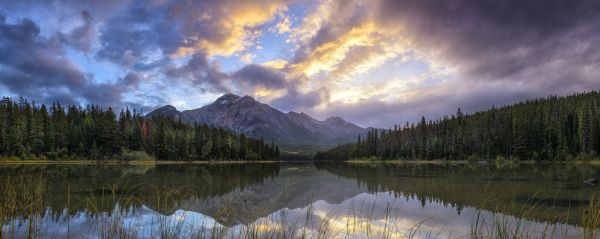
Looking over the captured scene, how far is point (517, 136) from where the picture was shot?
356 ft

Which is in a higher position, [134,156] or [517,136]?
[517,136]

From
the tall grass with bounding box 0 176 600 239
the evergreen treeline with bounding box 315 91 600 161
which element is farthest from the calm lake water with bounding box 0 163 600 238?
the evergreen treeline with bounding box 315 91 600 161

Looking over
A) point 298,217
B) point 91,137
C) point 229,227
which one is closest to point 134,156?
point 91,137

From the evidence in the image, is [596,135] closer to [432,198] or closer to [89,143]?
[432,198]

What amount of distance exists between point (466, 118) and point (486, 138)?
32.0 m

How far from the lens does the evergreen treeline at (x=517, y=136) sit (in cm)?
9638

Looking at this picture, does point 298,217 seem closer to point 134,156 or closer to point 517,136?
point 134,156


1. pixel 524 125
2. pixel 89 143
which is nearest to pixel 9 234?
pixel 89 143

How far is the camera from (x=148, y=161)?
362 ft

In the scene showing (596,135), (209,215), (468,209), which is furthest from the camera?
(596,135)

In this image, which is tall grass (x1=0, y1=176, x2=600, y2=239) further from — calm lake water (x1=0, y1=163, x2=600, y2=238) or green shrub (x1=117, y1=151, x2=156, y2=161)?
green shrub (x1=117, y1=151, x2=156, y2=161)

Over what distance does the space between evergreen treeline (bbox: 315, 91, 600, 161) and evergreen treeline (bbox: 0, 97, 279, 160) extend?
243 feet

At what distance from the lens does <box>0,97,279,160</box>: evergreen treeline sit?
97.2m

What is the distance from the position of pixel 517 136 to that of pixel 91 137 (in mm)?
121237
